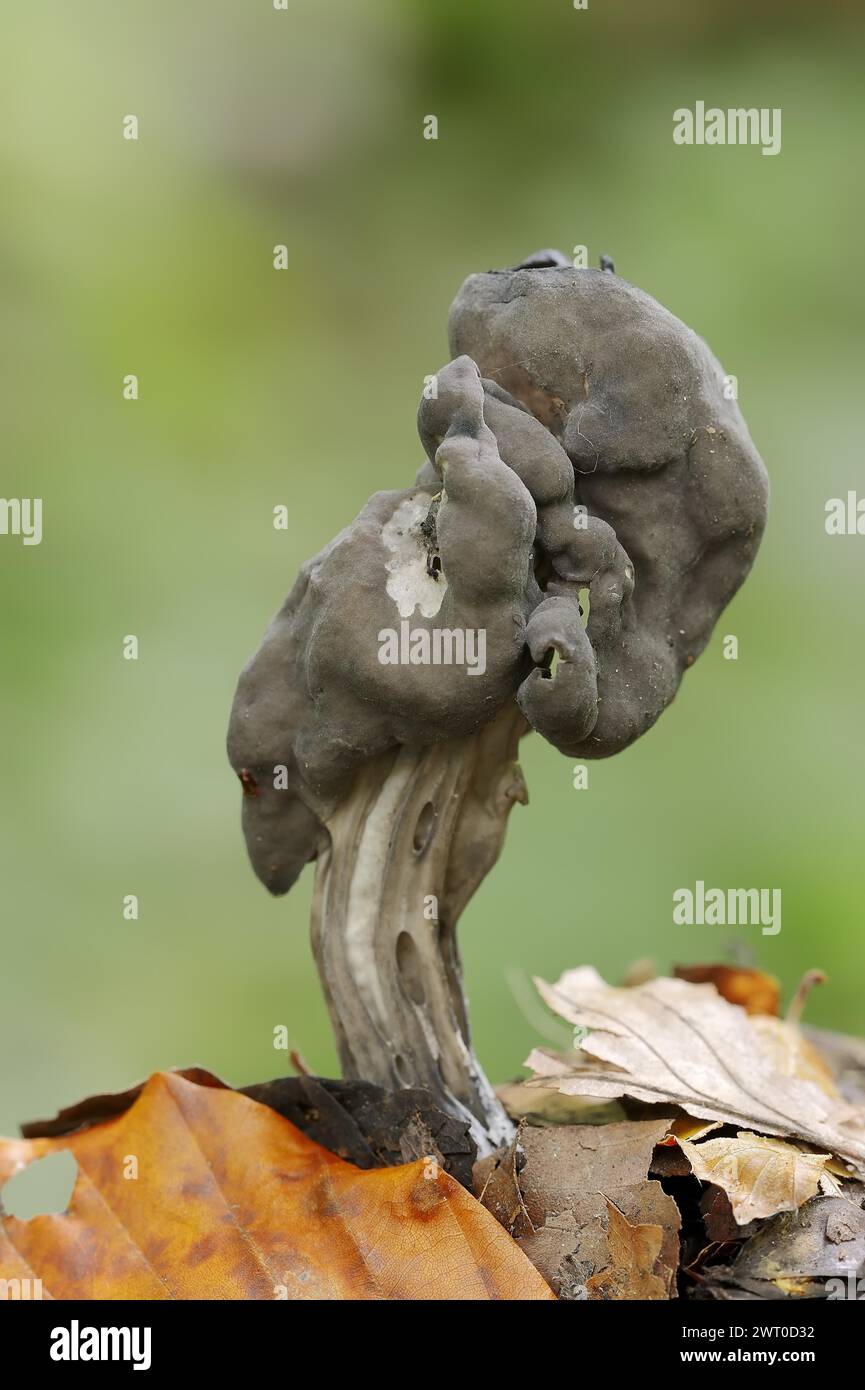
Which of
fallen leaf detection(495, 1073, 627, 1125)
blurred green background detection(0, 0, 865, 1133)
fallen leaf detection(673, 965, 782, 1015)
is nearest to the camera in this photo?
fallen leaf detection(495, 1073, 627, 1125)

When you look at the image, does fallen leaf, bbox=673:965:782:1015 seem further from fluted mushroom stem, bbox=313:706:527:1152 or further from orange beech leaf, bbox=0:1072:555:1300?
orange beech leaf, bbox=0:1072:555:1300

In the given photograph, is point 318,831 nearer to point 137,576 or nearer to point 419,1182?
point 419,1182

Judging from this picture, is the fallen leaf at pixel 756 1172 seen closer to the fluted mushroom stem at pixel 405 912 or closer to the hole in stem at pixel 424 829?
the fluted mushroom stem at pixel 405 912

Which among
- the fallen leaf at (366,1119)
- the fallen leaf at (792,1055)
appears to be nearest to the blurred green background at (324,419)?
the fallen leaf at (792,1055)

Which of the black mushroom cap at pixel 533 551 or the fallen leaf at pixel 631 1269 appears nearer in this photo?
the fallen leaf at pixel 631 1269

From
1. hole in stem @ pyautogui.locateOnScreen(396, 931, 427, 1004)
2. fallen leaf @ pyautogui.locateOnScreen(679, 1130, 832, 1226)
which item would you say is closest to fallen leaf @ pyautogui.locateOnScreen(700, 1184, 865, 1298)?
fallen leaf @ pyautogui.locateOnScreen(679, 1130, 832, 1226)

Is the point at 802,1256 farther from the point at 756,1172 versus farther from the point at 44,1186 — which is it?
the point at 44,1186
